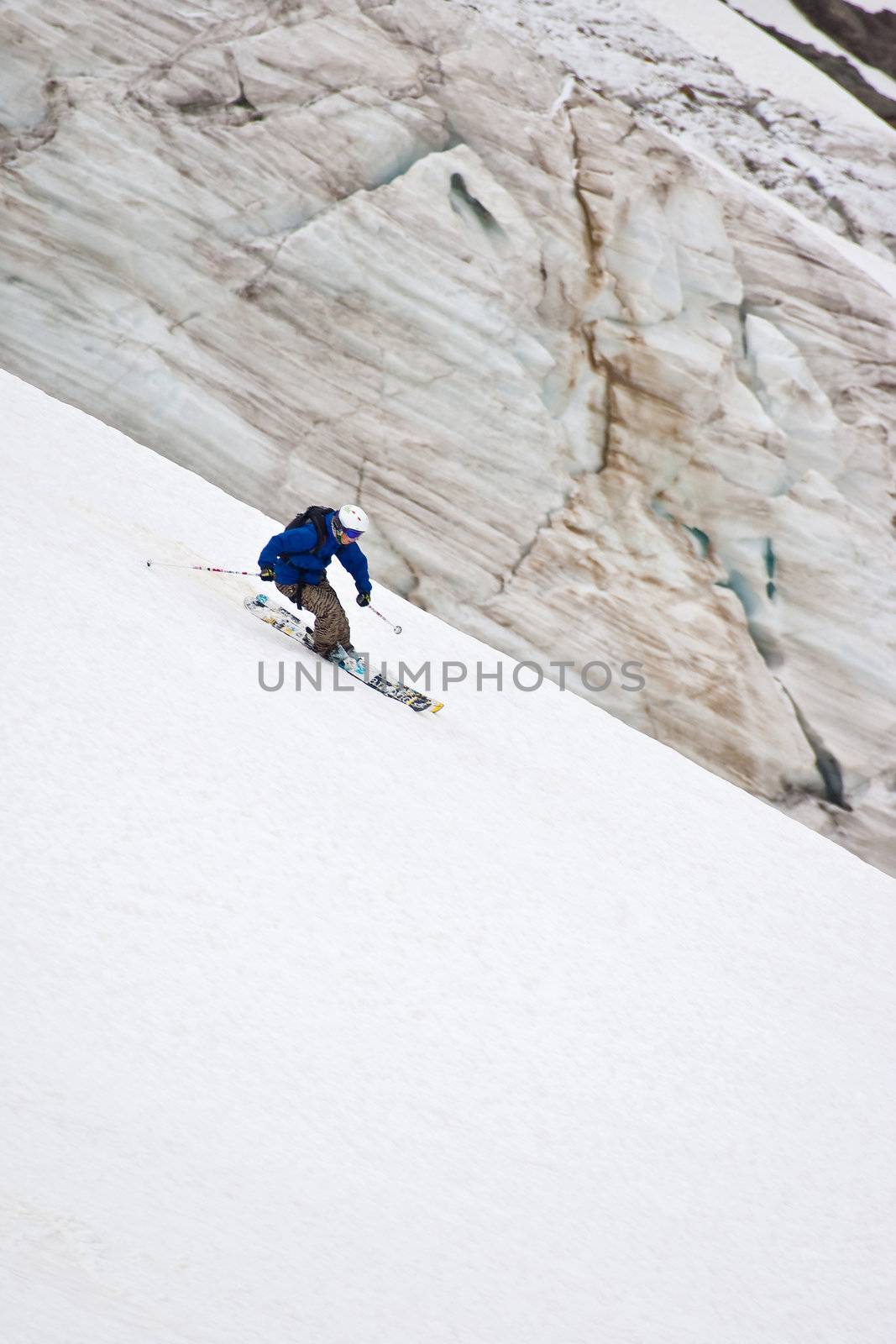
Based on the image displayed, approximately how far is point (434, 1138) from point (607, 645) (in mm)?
11994

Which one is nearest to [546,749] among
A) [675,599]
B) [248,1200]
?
[675,599]

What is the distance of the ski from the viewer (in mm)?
10742

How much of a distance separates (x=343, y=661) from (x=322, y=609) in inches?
25.6

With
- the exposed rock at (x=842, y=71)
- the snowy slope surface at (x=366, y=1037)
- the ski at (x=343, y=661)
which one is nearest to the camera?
the snowy slope surface at (x=366, y=1037)

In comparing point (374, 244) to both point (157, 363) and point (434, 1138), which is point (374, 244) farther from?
point (434, 1138)

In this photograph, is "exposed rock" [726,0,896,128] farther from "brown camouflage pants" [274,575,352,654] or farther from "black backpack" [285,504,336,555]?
"brown camouflage pants" [274,575,352,654]

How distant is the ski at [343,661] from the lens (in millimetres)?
10742

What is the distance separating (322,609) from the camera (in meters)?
10.4

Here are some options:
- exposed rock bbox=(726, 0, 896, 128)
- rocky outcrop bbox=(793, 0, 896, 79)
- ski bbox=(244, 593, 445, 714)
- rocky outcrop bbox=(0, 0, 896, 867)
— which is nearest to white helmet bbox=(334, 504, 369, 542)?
ski bbox=(244, 593, 445, 714)

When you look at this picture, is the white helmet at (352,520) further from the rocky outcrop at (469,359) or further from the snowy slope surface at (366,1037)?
the rocky outcrop at (469,359)

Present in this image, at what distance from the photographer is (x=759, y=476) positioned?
1797 cm

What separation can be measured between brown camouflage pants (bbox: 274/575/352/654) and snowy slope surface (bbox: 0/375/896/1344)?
50cm

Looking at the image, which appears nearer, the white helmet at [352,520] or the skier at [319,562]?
the white helmet at [352,520]

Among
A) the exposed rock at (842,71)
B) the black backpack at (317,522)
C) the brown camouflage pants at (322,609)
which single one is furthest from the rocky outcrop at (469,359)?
the exposed rock at (842,71)
